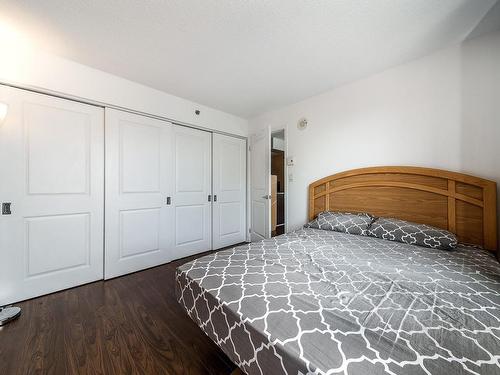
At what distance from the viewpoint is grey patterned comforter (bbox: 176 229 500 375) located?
69cm

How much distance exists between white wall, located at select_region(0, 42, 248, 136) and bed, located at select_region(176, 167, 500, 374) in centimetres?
218

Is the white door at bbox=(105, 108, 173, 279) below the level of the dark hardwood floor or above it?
above

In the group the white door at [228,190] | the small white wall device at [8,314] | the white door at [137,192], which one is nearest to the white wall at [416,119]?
→ the white door at [228,190]

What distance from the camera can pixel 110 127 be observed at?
2.37m

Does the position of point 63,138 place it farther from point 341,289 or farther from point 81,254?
point 341,289

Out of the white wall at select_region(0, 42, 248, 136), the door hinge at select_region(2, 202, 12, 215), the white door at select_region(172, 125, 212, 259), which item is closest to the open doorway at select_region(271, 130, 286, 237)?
the white door at select_region(172, 125, 212, 259)

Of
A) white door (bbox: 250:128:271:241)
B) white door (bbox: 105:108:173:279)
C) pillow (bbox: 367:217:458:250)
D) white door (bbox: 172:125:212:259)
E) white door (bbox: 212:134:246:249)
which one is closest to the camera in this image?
pillow (bbox: 367:217:458:250)

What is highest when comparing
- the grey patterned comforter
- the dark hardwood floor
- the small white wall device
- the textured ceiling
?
the textured ceiling

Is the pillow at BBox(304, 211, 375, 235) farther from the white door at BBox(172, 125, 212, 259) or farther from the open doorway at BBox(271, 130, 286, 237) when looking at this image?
the open doorway at BBox(271, 130, 286, 237)

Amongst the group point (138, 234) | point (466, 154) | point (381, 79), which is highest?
point (381, 79)

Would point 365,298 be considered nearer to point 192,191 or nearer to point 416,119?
point 416,119

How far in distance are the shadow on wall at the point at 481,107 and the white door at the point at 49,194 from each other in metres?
3.71

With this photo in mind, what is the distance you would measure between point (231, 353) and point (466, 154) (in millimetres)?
2520

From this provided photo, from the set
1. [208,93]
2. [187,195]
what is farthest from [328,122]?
[187,195]
